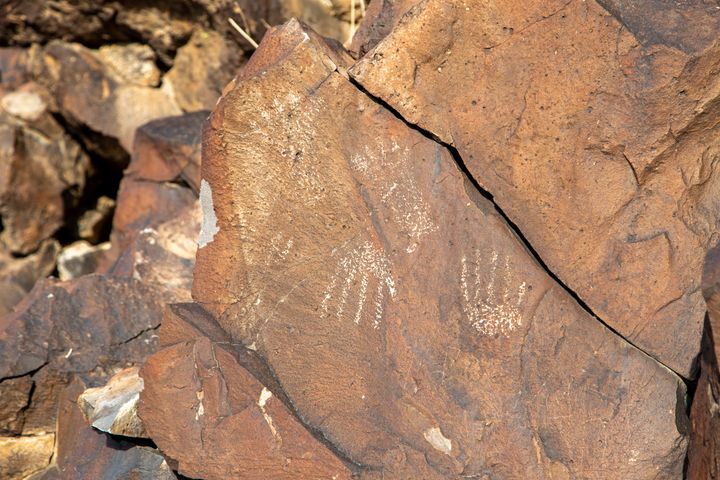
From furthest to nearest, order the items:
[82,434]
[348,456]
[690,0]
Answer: [82,434]
[348,456]
[690,0]

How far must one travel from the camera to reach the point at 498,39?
2.16 meters

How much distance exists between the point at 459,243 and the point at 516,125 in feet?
1.13

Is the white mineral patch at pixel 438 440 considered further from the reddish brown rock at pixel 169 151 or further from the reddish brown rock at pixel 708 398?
the reddish brown rock at pixel 169 151

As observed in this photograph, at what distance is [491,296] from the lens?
2.19 metres

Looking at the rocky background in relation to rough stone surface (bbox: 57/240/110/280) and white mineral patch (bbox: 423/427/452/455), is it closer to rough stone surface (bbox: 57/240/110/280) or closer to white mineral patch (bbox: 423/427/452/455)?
white mineral patch (bbox: 423/427/452/455)

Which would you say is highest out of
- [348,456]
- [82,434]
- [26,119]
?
[348,456]

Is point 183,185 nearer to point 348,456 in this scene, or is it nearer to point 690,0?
point 348,456

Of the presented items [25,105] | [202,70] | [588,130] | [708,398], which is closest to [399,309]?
[588,130]

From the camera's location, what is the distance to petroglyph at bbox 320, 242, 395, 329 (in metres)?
2.23

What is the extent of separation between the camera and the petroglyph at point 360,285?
87.9 inches

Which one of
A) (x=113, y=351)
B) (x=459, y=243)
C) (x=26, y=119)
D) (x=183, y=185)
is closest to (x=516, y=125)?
(x=459, y=243)

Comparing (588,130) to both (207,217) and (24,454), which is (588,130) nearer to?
(207,217)

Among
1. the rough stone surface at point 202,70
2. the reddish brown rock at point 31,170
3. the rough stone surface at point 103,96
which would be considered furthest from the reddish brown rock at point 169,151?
the reddish brown rock at point 31,170

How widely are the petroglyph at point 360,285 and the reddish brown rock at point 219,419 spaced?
29 centimetres
